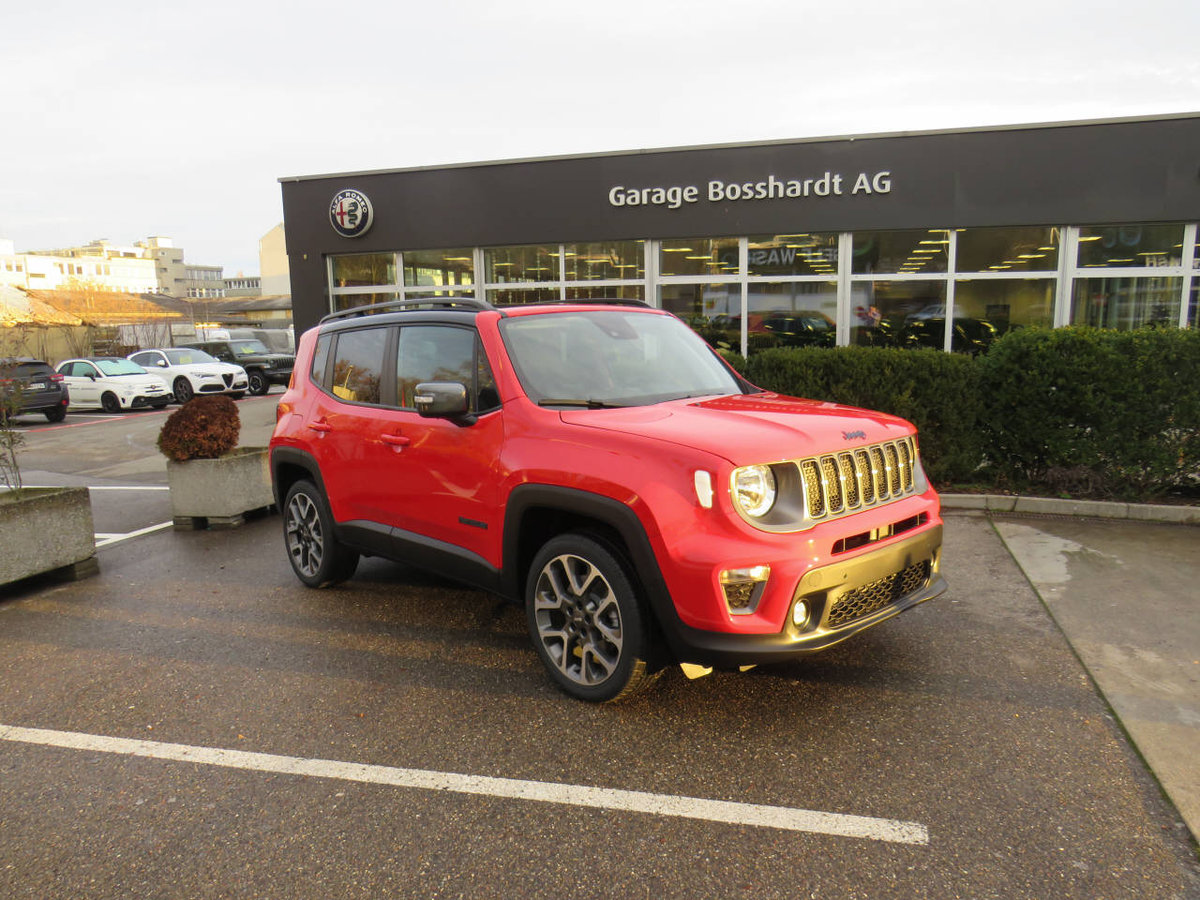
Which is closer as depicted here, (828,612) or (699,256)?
(828,612)

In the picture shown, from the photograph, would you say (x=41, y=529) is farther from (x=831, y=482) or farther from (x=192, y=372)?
(x=192, y=372)

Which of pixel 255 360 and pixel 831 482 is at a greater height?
pixel 831 482

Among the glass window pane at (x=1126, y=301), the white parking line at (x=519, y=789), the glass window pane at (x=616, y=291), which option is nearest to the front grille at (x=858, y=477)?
the white parking line at (x=519, y=789)

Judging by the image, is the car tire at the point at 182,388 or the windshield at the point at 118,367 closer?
the windshield at the point at 118,367

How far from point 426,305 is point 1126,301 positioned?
13.0 metres

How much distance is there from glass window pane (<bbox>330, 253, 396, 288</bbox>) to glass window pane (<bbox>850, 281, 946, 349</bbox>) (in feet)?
30.4

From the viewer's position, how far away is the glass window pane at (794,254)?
47.3 ft

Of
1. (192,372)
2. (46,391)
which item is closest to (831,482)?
(46,391)

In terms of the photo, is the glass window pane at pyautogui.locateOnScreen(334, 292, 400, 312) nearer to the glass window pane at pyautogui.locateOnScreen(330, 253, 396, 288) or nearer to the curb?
the glass window pane at pyautogui.locateOnScreen(330, 253, 396, 288)

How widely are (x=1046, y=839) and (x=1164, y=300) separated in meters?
13.6

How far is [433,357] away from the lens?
4.52 metres

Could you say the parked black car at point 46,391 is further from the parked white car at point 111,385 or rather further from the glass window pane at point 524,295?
the glass window pane at point 524,295

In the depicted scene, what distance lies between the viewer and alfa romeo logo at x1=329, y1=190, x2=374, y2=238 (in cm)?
1634

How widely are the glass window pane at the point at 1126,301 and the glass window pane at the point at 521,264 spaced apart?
923 centimetres
